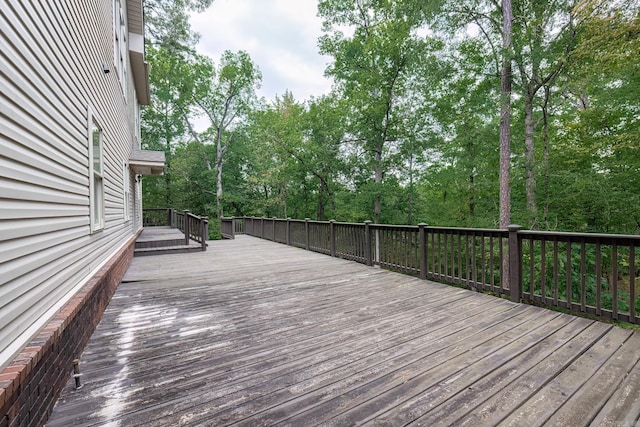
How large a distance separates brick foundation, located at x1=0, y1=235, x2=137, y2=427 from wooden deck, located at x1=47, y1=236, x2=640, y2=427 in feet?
0.42

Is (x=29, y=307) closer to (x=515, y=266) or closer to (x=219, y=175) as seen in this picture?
(x=515, y=266)

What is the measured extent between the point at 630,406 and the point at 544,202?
9.68m

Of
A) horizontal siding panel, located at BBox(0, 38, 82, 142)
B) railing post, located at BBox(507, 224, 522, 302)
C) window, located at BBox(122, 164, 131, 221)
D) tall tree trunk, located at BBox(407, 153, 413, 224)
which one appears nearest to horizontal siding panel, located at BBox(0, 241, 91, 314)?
horizontal siding panel, located at BBox(0, 38, 82, 142)

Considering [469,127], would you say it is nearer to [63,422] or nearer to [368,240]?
[368,240]

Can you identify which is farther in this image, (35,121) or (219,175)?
(219,175)

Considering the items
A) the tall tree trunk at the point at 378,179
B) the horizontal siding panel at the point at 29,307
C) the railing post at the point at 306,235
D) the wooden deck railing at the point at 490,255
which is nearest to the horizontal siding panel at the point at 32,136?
the horizontal siding panel at the point at 29,307

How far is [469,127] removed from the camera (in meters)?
Result: 10.4

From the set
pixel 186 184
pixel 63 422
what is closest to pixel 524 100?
pixel 63 422

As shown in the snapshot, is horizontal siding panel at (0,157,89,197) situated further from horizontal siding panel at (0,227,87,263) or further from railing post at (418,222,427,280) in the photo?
railing post at (418,222,427,280)

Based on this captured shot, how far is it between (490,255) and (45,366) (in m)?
4.50

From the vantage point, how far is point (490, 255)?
3.95m

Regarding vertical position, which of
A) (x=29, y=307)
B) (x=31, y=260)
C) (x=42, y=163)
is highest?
(x=42, y=163)

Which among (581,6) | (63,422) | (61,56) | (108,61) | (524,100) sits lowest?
(63,422)

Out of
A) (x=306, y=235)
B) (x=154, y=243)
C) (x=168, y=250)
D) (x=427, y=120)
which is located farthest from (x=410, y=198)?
(x=154, y=243)
